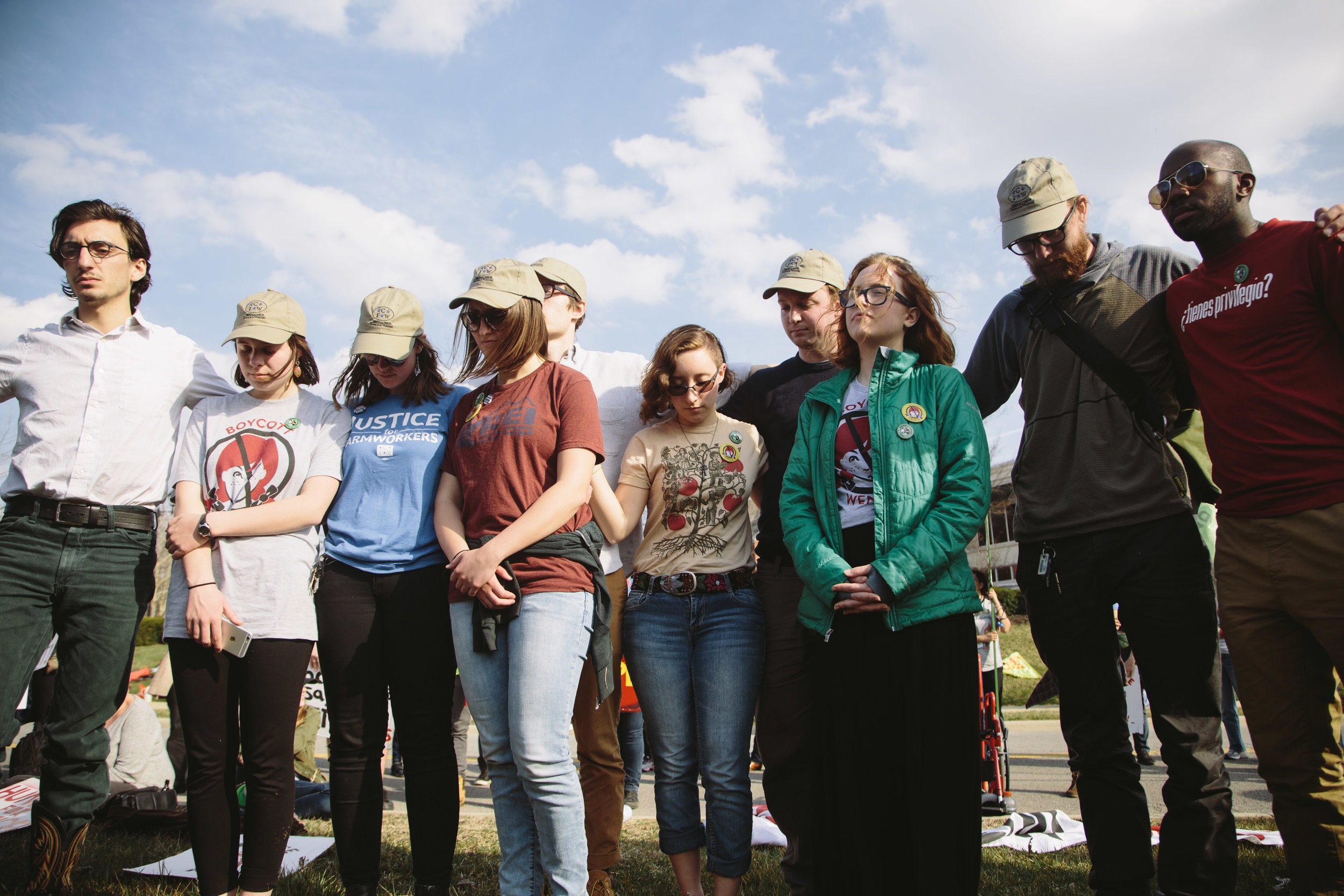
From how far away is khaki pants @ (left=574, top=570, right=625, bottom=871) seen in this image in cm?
316

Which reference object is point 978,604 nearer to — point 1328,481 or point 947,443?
point 947,443

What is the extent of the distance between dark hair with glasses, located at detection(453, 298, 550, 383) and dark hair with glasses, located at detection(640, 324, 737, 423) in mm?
486

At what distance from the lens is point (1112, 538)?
9.19 feet

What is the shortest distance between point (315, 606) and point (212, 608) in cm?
33

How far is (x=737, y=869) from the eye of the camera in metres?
2.84

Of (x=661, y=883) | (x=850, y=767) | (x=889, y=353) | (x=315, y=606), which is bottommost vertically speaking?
(x=661, y=883)

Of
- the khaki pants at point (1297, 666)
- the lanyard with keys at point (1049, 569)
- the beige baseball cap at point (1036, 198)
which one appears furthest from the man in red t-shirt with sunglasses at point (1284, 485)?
the lanyard with keys at point (1049, 569)

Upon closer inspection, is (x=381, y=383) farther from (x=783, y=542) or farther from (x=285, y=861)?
(x=285, y=861)

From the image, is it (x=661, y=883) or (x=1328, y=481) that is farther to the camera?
(x=661, y=883)

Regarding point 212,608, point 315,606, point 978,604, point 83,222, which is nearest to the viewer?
point 978,604

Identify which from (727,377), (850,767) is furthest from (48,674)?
(850,767)

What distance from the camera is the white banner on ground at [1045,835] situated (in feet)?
12.7

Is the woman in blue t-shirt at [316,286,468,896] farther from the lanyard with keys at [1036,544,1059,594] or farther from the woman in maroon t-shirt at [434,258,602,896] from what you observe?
the lanyard with keys at [1036,544,1059,594]

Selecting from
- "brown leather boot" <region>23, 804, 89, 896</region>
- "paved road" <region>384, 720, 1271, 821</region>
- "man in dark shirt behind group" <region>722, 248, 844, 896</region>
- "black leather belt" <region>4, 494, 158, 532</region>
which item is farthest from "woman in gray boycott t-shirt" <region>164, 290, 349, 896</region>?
"paved road" <region>384, 720, 1271, 821</region>
